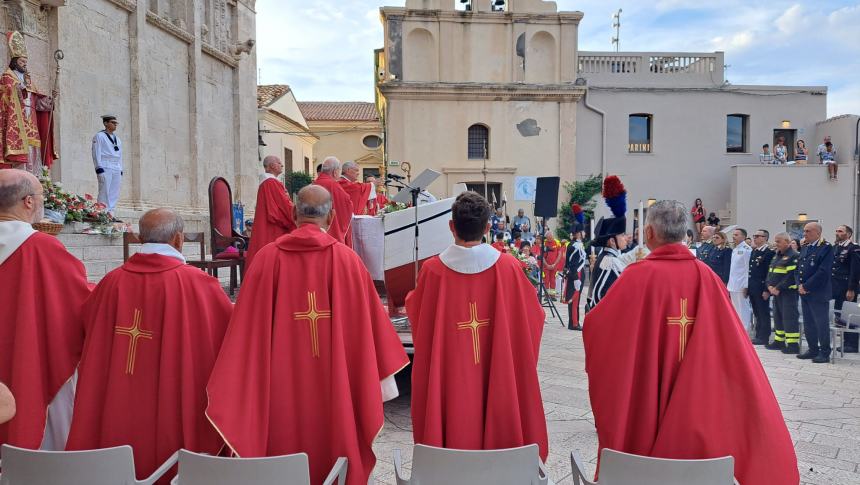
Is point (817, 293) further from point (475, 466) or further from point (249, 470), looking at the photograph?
point (249, 470)

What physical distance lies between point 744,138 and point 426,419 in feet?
85.7

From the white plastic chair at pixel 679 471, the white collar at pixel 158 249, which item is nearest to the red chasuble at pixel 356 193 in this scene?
the white collar at pixel 158 249

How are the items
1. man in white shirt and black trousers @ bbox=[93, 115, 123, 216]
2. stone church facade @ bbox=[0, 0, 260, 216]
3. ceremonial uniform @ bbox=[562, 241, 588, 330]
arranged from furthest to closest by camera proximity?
stone church facade @ bbox=[0, 0, 260, 216] → ceremonial uniform @ bbox=[562, 241, 588, 330] → man in white shirt and black trousers @ bbox=[93, 115, 123, 216]

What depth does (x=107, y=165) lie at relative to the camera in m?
10.2

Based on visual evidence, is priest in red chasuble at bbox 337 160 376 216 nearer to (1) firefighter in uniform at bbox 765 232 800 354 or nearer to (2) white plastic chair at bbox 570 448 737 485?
(2) white plastic chair at bbox 570 448 737 485

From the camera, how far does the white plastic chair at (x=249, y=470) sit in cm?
234

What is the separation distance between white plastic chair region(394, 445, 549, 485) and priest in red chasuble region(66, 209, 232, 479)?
4.13 ft

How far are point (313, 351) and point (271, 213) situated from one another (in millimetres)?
4508

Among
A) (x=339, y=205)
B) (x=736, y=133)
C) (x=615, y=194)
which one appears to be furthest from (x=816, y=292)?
(x=736, y=133)

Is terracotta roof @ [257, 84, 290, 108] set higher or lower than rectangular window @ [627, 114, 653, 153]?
higher

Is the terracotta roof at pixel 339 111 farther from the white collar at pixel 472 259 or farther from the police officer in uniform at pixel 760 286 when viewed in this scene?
the white collar at pixel 472 259

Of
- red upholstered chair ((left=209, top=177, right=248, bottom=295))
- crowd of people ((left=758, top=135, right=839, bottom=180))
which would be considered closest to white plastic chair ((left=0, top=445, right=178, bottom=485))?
red upholstered chair ((left=209, top=177, right=248, bottom=295))

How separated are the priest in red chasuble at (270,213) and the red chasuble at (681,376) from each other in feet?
16.7

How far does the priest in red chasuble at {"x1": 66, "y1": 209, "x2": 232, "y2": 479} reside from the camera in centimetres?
296
